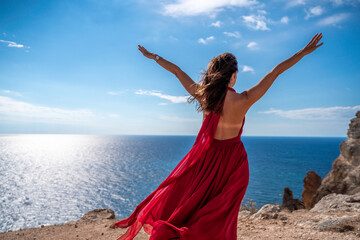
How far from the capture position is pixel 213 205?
2654 mm

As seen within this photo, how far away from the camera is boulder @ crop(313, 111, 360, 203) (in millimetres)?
11906

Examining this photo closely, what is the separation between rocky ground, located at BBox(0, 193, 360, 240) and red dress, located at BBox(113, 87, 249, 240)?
3618 mm

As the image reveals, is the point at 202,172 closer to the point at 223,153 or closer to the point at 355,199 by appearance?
the point at 223,153

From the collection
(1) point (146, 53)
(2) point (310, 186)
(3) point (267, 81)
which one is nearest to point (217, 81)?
(3) point (267, 81)

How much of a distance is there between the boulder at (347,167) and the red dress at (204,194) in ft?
37.3

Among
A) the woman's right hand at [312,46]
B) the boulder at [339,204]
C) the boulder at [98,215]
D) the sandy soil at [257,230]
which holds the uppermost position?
the woman's right hand at [312,46]

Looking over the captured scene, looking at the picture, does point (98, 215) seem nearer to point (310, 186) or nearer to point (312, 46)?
point (312, 46)

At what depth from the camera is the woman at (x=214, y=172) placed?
2.60 m

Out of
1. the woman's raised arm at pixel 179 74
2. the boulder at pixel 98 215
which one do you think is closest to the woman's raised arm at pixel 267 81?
the woman's raised arm at pixel 179 74

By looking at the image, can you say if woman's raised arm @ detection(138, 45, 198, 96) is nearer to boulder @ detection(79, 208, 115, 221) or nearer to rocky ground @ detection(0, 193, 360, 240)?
rocky ground @ detection(0, 193, 360, 240)

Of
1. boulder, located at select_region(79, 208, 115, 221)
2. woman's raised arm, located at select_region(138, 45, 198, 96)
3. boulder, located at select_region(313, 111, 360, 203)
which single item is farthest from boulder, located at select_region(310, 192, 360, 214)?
boulder, located at select_region(79, 208, 115, 221)

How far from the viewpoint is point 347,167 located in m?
12.6

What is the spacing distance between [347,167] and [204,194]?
499 inches

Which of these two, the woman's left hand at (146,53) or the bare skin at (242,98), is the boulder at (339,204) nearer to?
the bare skin at (242,98)
